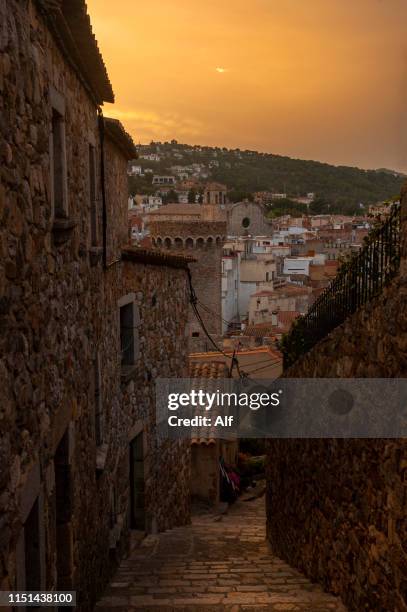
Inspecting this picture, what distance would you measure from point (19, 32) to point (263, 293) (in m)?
48.7

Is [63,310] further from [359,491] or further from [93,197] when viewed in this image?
[359,491]

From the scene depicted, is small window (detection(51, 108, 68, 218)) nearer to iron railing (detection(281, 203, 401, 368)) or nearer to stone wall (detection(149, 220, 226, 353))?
iron railing (detection(281, 203, 401, 368))

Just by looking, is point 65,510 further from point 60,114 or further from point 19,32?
point 19,32

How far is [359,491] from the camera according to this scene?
6039 millimetres

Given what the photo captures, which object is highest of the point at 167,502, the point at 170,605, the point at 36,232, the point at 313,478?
the point at 36,232

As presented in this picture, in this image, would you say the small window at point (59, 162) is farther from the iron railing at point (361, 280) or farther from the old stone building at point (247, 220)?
the old stone building at point (247, 220)

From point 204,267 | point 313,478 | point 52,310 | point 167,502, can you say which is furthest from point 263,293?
point 52,310

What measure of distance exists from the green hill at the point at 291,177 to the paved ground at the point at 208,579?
122 metres

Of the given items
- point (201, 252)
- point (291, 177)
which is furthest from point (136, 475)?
point (291, 177)

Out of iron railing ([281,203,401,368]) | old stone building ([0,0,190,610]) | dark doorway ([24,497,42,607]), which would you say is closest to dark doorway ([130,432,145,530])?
old stone building ([0,0,190,610])

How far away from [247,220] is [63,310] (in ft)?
320

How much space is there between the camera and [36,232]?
4.27 m

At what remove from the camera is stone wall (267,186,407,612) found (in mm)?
5137

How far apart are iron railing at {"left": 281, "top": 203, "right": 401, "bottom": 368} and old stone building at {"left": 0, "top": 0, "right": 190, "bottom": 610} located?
267 centimetres
